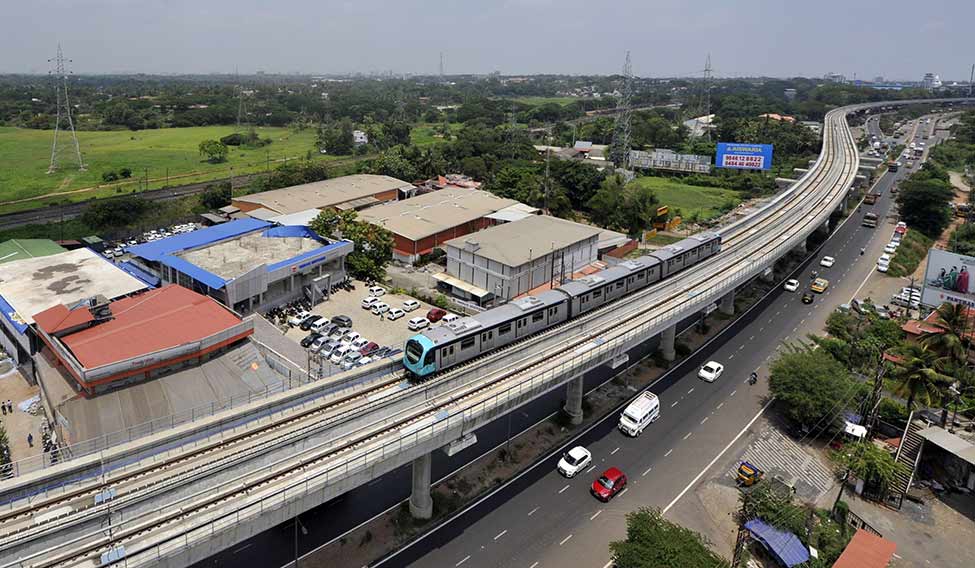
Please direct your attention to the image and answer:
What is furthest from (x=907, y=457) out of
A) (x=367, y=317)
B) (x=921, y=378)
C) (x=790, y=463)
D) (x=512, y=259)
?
(x=367, y=317)

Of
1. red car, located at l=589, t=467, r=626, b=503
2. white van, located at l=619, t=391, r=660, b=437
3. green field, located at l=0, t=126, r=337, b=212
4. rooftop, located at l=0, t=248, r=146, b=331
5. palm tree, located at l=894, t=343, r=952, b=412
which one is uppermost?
green field, located at l=0, t=126, r=337, b=212

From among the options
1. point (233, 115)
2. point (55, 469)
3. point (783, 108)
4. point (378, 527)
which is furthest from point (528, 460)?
point (783, 108)

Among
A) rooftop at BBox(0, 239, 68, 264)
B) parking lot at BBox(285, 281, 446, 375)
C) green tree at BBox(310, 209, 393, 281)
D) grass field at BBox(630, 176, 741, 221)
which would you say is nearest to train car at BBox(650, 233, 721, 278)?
parking lot at BBox(285, 281, 446, 375)

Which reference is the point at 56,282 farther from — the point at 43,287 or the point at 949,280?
the point at 949,280

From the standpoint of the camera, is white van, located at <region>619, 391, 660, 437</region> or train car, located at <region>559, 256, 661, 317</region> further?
train car, located at <region>559, 256, 661, 317</region>

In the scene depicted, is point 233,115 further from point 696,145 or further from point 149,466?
point 149,466

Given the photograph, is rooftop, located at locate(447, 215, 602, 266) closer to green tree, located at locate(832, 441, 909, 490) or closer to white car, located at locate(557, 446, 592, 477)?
white car, located at locate(557, 446, 592, 477)

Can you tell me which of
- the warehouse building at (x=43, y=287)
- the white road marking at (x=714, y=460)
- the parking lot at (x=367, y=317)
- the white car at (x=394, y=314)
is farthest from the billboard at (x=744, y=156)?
the warehouse building at (x=43, y=287)
